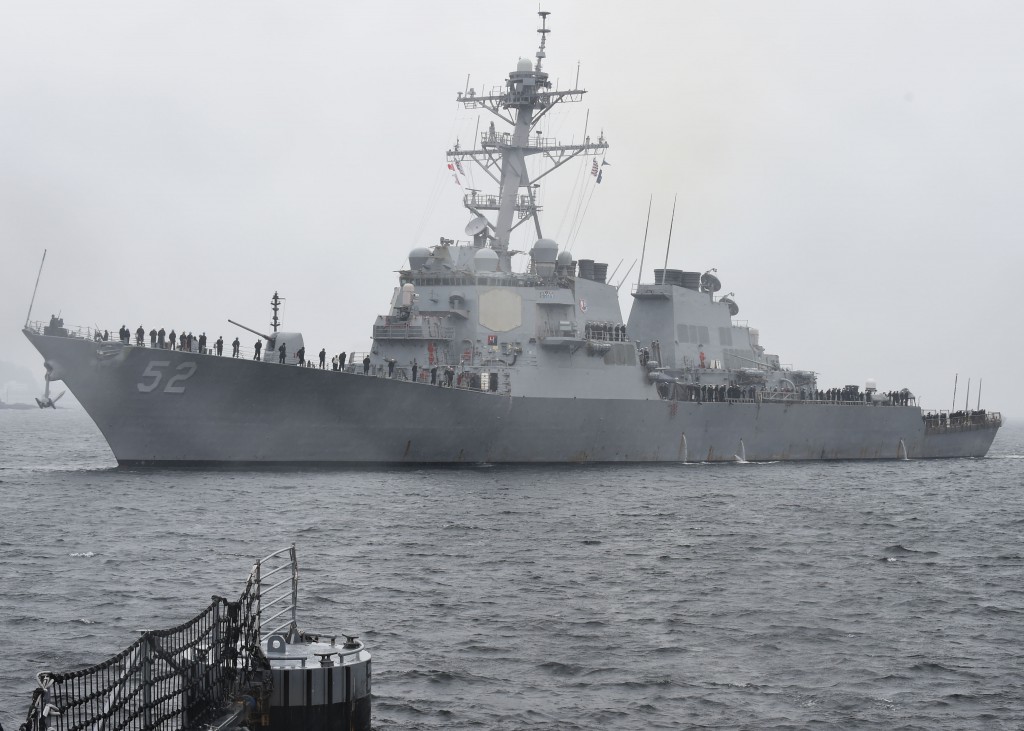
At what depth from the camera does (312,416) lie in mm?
30156

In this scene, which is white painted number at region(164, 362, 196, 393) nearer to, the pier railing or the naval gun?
the naval gun

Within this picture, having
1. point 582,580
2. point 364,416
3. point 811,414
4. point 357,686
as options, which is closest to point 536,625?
point 582,580

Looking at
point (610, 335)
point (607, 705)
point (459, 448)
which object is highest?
point (610, 335)

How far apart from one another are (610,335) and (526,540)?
15801 millimetres

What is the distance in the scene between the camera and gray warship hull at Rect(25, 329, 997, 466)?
28.7 meters

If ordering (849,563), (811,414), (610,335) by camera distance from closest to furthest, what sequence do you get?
(849,563)
(610,335)
(811,414)

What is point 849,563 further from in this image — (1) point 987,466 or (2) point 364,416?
(1) point 987,466

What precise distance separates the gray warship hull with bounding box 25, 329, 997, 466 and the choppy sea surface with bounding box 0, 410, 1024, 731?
2.52 feet

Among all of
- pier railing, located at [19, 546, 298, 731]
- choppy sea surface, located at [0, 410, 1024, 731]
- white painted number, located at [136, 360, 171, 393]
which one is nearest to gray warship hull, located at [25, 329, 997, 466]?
white painted number, located at [136, 360, 171, 393]

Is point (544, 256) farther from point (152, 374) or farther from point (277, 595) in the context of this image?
point (277, 595)

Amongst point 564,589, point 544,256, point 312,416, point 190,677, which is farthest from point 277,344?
point 190,677

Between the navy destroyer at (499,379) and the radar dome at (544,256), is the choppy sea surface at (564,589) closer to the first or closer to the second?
the navy destroyer at (499,379)

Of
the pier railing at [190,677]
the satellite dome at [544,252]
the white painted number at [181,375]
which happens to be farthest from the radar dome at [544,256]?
the pier railing at [190,677]

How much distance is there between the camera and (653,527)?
2400 centimetres
